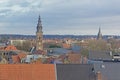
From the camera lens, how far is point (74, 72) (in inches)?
1532

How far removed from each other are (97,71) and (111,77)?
2.04 m

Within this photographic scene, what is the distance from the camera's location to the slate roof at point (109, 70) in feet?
134

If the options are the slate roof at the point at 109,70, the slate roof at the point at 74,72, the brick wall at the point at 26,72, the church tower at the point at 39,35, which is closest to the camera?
the brick wall at the point at 26,72

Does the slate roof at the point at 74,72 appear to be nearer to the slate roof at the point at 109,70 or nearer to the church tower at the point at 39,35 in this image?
the slate roof at the point at 109,70

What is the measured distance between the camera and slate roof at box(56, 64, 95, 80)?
125 feet

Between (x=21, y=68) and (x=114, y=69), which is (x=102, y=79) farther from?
(x=21, y=68)

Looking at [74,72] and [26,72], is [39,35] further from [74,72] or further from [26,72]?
Result: [26,72]

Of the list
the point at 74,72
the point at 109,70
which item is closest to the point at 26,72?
the point at 74,72

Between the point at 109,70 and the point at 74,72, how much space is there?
17.1ft

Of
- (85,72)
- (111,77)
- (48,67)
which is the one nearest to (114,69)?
(111,77)

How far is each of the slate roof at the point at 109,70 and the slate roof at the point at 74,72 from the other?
1.75m

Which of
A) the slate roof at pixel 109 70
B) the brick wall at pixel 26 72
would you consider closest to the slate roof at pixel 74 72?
the brick wall at pixel 26 72

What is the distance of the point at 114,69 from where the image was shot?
138 feet

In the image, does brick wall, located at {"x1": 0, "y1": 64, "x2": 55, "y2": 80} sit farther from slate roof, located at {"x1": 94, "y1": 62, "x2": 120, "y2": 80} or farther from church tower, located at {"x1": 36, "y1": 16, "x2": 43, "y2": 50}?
church tower, located at {"x1": 36, "y1": 16, "x2": 43, "y2": 50}
